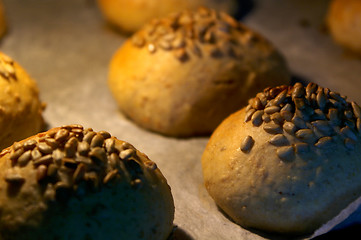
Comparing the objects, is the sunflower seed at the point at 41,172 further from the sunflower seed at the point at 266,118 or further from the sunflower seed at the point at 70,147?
the sunflower seed at the point at 266,118

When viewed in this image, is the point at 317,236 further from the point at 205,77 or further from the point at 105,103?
the point at 105,103

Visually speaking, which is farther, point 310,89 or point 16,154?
point 310,89

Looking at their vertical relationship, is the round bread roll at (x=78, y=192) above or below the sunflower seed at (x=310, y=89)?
below

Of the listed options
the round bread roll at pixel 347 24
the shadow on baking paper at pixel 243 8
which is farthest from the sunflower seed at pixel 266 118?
the shadow on baking paper at pixel 243 8

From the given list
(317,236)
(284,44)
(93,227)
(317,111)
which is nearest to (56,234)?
(93,227)

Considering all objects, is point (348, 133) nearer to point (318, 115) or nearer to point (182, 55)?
point (318, 115)

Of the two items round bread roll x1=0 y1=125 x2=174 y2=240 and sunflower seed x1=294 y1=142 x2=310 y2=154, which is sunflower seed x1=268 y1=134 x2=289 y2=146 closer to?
sunflower seed x1=294 y1=142 x2=310 y2=154

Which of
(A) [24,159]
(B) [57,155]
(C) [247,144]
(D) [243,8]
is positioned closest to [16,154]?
(A) [24,159]

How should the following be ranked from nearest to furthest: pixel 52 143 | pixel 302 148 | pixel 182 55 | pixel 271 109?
pixel 52 143 → pixel 302 148 → pixel 271 109 → pixel 182 55
